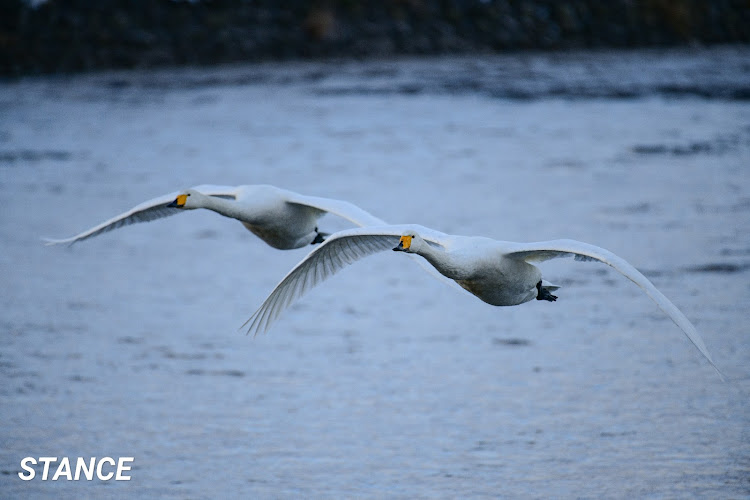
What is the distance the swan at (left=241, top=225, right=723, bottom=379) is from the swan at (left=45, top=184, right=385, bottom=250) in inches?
17.1

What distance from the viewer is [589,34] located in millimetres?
62531

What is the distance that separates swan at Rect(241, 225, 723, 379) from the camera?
9.62 m

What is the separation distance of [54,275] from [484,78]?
1186 inches

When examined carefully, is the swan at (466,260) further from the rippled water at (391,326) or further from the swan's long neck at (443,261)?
the rippled water at (391,326)

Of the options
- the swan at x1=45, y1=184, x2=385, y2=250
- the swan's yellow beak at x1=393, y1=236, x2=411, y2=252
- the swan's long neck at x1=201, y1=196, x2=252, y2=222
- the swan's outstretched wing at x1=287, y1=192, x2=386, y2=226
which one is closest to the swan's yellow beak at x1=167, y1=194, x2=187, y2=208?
the swan at x1=45, y1=184, x2=385, y2=250

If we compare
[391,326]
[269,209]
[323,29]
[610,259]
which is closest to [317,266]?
[269,209]

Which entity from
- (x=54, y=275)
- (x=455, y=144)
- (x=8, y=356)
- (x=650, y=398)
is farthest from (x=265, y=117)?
(x=650, y=398)

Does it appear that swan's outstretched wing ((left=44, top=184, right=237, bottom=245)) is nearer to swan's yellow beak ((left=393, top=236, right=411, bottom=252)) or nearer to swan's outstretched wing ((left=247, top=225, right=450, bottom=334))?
swan's outstretched wing ((left=247, top=225, right=450, bottom=334))

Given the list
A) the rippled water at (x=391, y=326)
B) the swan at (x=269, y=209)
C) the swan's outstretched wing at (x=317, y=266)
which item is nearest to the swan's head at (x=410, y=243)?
the swan's outstretched wing at (x=317, y=266)

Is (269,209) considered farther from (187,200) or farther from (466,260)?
(466,260)

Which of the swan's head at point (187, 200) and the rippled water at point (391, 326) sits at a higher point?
the swan's head at point (187, 200)

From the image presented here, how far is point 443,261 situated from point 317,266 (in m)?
1.70

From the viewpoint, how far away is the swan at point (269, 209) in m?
11.5

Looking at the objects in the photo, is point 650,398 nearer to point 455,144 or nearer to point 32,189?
point 32,189
